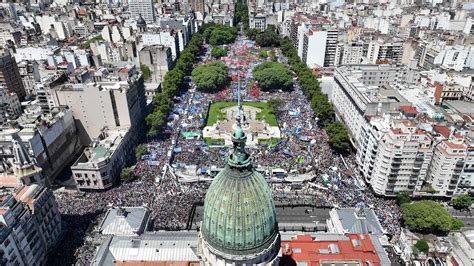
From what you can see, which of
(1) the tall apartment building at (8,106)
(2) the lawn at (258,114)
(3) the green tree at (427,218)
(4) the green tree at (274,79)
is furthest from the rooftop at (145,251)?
(4) the green tree at (274,79)

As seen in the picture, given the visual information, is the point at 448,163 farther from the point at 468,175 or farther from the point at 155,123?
the point at 155,123

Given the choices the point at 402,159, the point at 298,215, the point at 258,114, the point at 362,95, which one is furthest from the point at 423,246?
the point at 258,114

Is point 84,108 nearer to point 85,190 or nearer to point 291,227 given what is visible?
point 85,190

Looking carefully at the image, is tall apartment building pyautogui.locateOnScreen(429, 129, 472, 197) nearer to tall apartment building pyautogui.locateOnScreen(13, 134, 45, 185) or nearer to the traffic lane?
the traffic lane

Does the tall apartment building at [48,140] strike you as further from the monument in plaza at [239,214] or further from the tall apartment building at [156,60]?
the tall apartment building at [156,60]

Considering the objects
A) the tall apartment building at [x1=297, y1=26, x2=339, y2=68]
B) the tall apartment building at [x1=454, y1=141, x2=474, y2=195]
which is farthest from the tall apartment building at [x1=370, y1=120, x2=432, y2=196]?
the tall apartment building at [x1=297, y1=26, x2=339, y2=68]

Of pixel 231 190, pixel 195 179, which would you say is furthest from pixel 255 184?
pixel 195 179

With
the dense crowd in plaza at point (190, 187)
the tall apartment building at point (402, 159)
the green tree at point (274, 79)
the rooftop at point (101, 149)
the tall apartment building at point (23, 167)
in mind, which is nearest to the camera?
the tall apartment building at point (23, 167)
